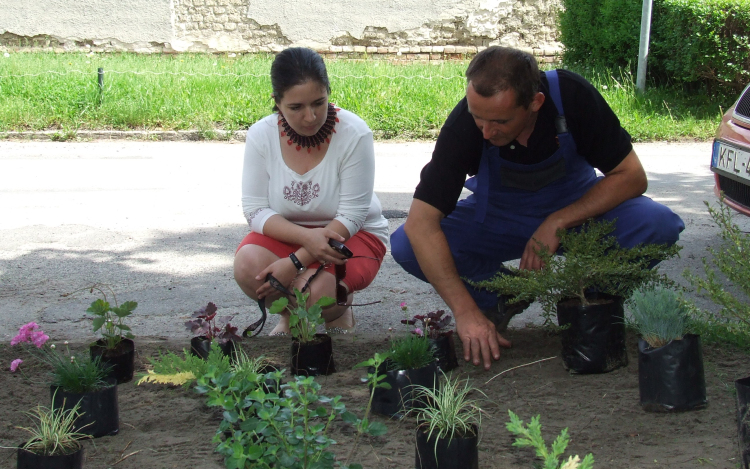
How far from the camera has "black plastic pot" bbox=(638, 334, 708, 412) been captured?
2.40 m

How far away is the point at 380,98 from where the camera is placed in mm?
10672

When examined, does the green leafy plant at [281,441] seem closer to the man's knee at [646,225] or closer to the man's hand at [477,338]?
the man's hand at [477,338]

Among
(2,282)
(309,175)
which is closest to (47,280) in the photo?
(2,282)

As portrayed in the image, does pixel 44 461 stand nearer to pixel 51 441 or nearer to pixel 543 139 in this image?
pixel 51 441

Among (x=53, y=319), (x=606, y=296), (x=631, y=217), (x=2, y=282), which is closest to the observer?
(x=606, y=296)

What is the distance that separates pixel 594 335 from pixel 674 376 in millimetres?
365

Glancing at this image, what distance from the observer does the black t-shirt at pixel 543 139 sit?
3.07 metres

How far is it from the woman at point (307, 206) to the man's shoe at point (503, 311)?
645 mm

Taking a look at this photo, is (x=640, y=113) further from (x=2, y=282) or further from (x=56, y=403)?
(x=56, y=403)

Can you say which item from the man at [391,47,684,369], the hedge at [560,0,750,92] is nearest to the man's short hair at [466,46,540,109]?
the man at [391,47,684,369]

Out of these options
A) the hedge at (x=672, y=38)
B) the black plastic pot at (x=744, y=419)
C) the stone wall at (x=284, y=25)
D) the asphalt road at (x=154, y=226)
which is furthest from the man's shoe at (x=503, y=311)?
the stone wall at (x=284, y=25)

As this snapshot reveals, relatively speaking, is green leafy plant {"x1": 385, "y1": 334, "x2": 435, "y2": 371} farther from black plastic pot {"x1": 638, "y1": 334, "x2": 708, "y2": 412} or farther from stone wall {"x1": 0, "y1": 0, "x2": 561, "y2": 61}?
stone wall {"x1": 0, "y1": 0, "x2": 561, "y2": 61}

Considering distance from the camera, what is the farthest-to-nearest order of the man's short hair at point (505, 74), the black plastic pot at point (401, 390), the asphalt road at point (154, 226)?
the asphalt road at point (154, 226) → the man's short hair at point (505, 74) → the black plastic pot at point (401, 390)

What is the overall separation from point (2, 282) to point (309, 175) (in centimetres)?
224
